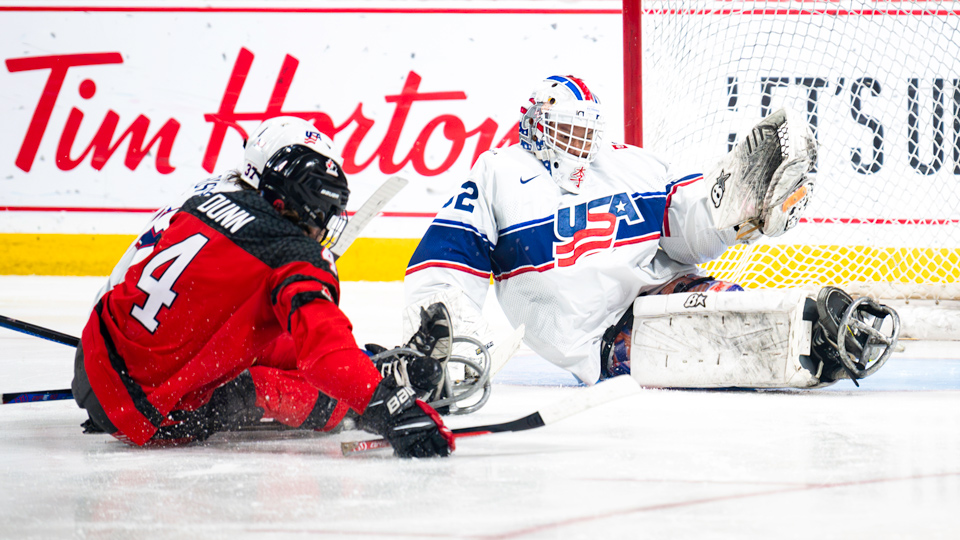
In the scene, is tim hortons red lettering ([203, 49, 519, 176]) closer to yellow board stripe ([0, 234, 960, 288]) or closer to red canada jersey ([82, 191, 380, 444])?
yellow board stripe ([0, 234, 960, 288])

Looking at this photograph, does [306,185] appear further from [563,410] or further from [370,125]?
[370,125]

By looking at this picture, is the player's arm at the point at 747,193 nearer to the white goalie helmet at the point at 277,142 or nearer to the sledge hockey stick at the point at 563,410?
the sledge hockey stick at the point at 563,410

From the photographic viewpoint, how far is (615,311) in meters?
2.63

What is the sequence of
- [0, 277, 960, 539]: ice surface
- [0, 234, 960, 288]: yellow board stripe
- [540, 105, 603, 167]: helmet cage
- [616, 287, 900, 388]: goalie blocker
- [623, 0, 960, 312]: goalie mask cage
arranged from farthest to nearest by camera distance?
1. [0, 234, 960, 288]: yellow board stripe
2. [623, 0, 960, 312]: goalie mask cage
3. [540, 105, 603, 167]: helmet cage
4. [616, 287, 900, 388]: goalie blocker
5. [0, 277, 960, 539]: ice surface

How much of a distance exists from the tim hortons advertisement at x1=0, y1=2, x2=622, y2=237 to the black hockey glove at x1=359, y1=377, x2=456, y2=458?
4497 mm

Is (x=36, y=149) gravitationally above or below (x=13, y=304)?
above

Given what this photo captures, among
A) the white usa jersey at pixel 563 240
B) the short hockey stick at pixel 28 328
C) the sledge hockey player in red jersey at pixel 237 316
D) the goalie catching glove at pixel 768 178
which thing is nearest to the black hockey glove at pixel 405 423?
the sledge hockey player in red jersey at pixel 237 316

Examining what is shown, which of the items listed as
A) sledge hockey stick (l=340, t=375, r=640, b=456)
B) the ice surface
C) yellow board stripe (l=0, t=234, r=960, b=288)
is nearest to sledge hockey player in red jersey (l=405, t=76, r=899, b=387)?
the ice surface

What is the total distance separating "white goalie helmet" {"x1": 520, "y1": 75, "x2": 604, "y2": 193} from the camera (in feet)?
8.27

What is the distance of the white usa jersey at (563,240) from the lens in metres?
2.53

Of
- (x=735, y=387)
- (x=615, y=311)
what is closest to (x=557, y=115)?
(x=615, y=311)

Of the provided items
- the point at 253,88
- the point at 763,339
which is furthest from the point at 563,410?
the point at 253,88

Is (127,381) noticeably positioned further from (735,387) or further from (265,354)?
(735,387)

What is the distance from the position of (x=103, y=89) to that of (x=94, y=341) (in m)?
4.77
